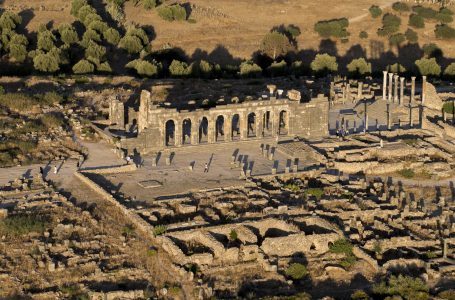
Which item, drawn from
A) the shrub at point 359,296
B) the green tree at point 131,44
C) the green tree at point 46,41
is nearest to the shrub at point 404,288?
the shrub at point 359,296

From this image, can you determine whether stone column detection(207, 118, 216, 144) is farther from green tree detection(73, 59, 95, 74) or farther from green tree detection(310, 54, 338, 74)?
green tree detection(310, 54, 338, 74)

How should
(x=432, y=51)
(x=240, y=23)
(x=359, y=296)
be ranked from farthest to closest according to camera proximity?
(x=240, y=23)
(x=432, y=51)
(x=359, y=296)

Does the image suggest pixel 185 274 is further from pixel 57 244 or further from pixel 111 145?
pixel 111 145

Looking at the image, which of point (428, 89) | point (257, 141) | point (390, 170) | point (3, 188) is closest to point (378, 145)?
point (390, 170)

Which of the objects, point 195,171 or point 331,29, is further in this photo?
point 331,29

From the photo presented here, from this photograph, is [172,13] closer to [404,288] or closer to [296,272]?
[296,272]

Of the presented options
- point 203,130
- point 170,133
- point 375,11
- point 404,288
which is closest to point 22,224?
point 170,133
